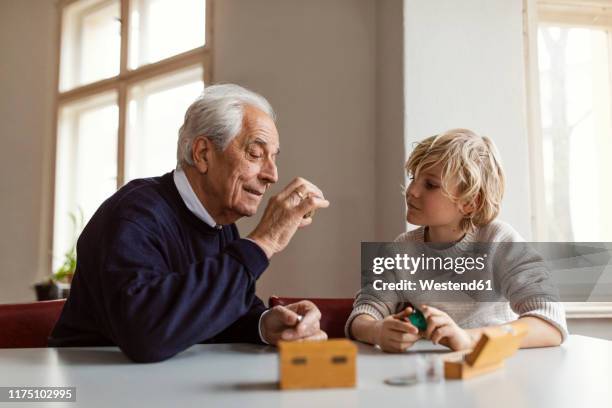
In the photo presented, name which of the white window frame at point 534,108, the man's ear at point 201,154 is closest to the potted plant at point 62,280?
the man's ear at point 201,154

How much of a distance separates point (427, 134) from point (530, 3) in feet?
2.81

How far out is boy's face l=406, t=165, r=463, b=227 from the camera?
1.72 m

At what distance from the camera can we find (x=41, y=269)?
502cm

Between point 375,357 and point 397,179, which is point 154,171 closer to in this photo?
point 397,179

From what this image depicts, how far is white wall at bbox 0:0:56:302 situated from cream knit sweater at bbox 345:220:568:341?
3.99m

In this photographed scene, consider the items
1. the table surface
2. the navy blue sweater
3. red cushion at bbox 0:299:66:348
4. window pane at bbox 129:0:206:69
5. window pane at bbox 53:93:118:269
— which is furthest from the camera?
window pane at bbox 53:93:118:269

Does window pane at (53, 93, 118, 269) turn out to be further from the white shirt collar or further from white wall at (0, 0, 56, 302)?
the white shirt collar

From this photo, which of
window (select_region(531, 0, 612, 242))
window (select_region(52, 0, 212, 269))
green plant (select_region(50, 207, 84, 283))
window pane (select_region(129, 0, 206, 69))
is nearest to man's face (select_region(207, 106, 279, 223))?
window (select_region(531, 0, 612, 242))

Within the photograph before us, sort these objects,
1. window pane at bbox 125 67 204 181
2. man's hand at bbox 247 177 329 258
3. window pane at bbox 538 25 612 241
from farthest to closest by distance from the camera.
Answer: window pane at bbox 125 67 204 181 → window pane at bbox 538 25 612 241 → man's hand at bbox 247 177 329 258

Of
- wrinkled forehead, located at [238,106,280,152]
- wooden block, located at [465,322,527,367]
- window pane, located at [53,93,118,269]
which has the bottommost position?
wooden block, located at [465,322,527,367]

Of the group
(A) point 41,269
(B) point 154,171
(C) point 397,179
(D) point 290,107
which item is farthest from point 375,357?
(A) point 41,269

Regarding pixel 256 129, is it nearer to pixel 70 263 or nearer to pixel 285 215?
pixel 285 215

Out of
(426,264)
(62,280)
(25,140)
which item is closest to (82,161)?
(25,140)

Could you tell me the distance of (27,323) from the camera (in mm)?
1651
